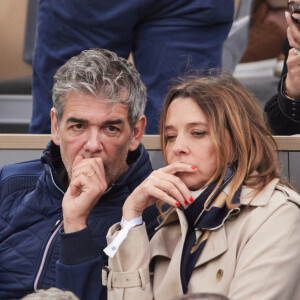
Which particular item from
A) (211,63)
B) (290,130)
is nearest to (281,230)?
(290,130)

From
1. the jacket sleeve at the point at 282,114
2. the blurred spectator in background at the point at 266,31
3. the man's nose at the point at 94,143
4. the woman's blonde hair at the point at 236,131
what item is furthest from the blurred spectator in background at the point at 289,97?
the blurred spectator in background at the point at 266,31

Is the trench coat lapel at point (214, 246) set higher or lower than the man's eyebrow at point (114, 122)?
lower

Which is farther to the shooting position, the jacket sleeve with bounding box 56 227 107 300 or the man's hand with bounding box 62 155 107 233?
the man's hand with bounding box 62 155 107 233

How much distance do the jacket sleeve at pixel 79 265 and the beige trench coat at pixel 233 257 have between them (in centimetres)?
9

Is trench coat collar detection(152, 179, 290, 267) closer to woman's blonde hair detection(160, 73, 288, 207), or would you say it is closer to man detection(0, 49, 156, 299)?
woman's blonde hair detection(160, 73, 288, 207)

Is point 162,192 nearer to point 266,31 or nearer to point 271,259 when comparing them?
point 271,259

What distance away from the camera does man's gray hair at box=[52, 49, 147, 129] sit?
11.2 ft

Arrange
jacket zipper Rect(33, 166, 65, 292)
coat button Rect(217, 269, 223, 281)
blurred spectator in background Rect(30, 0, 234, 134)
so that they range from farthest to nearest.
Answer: blurred spectator in background Rect(30, 0, 234, 134)
jacket zipper Rect(33, 166, 65, 292)
coat button Rect(217, 269, 223, 281)

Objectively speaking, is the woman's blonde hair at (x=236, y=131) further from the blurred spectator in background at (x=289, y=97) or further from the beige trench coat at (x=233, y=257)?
the blurred spectator in background at (x=289, y=97)

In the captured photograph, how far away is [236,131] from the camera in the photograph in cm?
313

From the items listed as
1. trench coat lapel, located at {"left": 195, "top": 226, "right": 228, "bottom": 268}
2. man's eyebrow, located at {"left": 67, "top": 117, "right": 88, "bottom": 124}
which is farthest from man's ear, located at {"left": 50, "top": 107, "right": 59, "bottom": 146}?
trench coat lapel, located at {"left": 195, "top": 226, "right": 228, "bottom": 268}

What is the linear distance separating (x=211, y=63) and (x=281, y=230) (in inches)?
59.9

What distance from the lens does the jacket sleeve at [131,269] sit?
3.05 metres

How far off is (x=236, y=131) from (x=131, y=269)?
59cm
